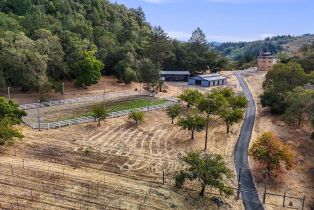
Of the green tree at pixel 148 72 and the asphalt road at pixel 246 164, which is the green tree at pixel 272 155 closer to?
the asphalt road at pixel 246 164

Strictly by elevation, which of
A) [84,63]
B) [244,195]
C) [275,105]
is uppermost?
[84,63]

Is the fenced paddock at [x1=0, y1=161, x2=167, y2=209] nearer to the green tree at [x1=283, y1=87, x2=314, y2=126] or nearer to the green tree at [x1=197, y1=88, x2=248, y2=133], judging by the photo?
the green tree at [x1=197, y1=88, x2=248, y2=133]

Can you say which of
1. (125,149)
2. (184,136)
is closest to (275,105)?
(184,136)

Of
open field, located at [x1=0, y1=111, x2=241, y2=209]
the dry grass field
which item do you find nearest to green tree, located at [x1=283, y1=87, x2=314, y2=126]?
open field, located at [x1=0, y1=111, x2=241, y2=209]

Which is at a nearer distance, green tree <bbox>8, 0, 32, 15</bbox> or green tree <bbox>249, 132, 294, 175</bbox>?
green tree <bbox>249, 132, 294, 175</bbox>

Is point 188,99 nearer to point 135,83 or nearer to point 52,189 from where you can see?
point 135,83

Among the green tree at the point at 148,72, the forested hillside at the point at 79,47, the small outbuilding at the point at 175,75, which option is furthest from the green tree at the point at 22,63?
the small outbuilding at the point at 175,75
